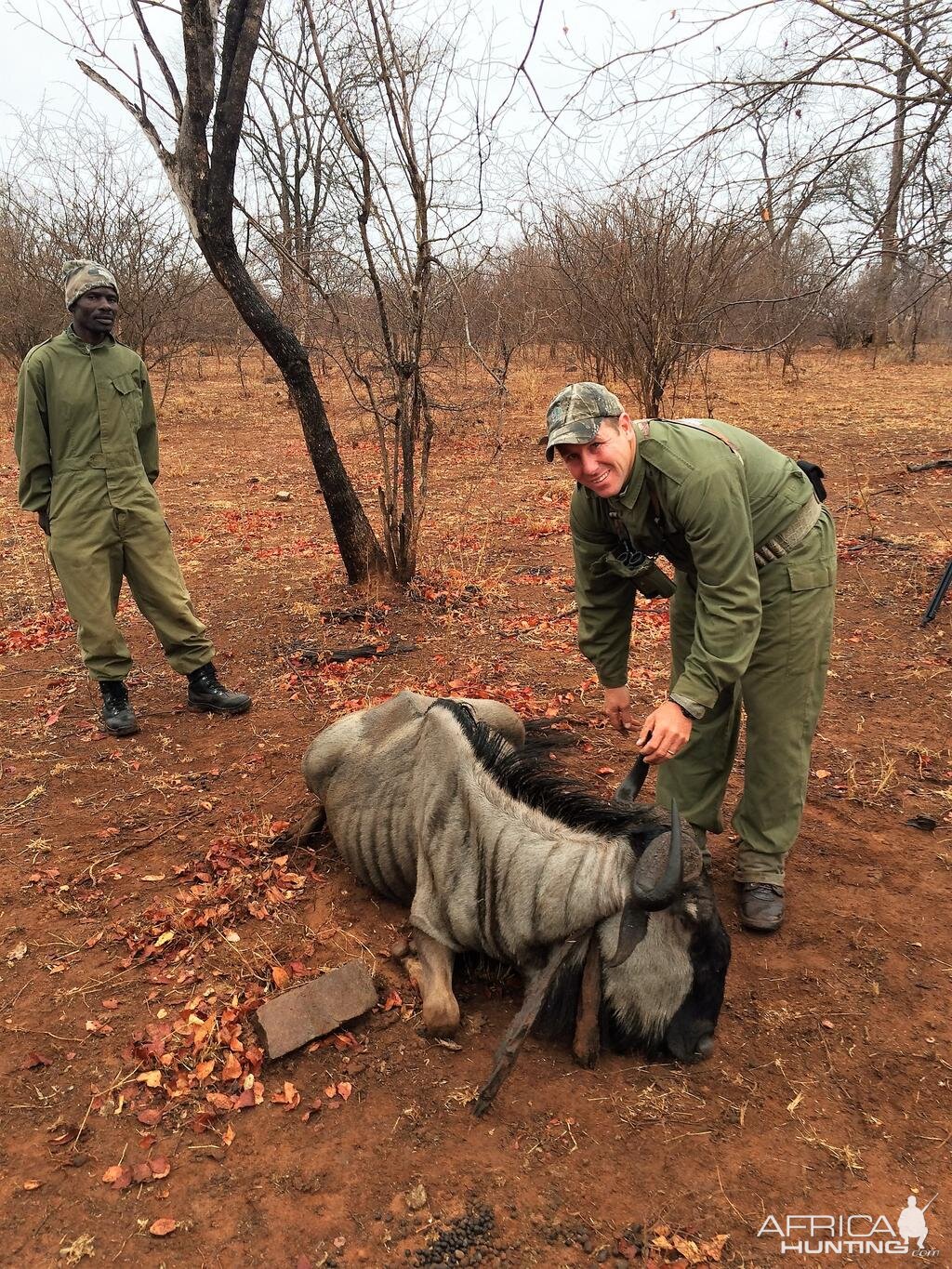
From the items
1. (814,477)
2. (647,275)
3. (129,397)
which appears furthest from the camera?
(647,275)

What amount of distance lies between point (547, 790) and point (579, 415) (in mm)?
1292

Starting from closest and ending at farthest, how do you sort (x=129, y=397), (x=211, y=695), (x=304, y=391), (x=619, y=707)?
1. (x=619, y=707)
2. (x=129, y=397)
3. (x=211, y=695)
4. (x=304, y=391)

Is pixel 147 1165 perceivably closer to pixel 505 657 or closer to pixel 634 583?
pixel 634 583

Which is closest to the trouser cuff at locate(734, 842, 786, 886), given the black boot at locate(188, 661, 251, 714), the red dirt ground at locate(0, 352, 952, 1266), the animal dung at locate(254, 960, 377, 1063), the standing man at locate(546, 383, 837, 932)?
the standing man at locate(546, 383, 837, 932)

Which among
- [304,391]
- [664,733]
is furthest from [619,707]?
[304,391]

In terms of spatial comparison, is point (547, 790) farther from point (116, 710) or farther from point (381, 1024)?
point (116, 710)

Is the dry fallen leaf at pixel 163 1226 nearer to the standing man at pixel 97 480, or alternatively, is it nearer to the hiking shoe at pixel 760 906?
the hiking shoe at pixel 760 906

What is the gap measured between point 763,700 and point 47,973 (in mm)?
2811

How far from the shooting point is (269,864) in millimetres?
3527

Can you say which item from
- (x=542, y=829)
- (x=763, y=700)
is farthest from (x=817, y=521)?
(x=542, y=829)

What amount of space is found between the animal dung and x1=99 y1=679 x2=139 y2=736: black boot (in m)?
2.33

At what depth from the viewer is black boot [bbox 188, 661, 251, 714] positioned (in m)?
4.89

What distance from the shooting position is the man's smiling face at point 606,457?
95.0 inches

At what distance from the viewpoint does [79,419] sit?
175 inches
